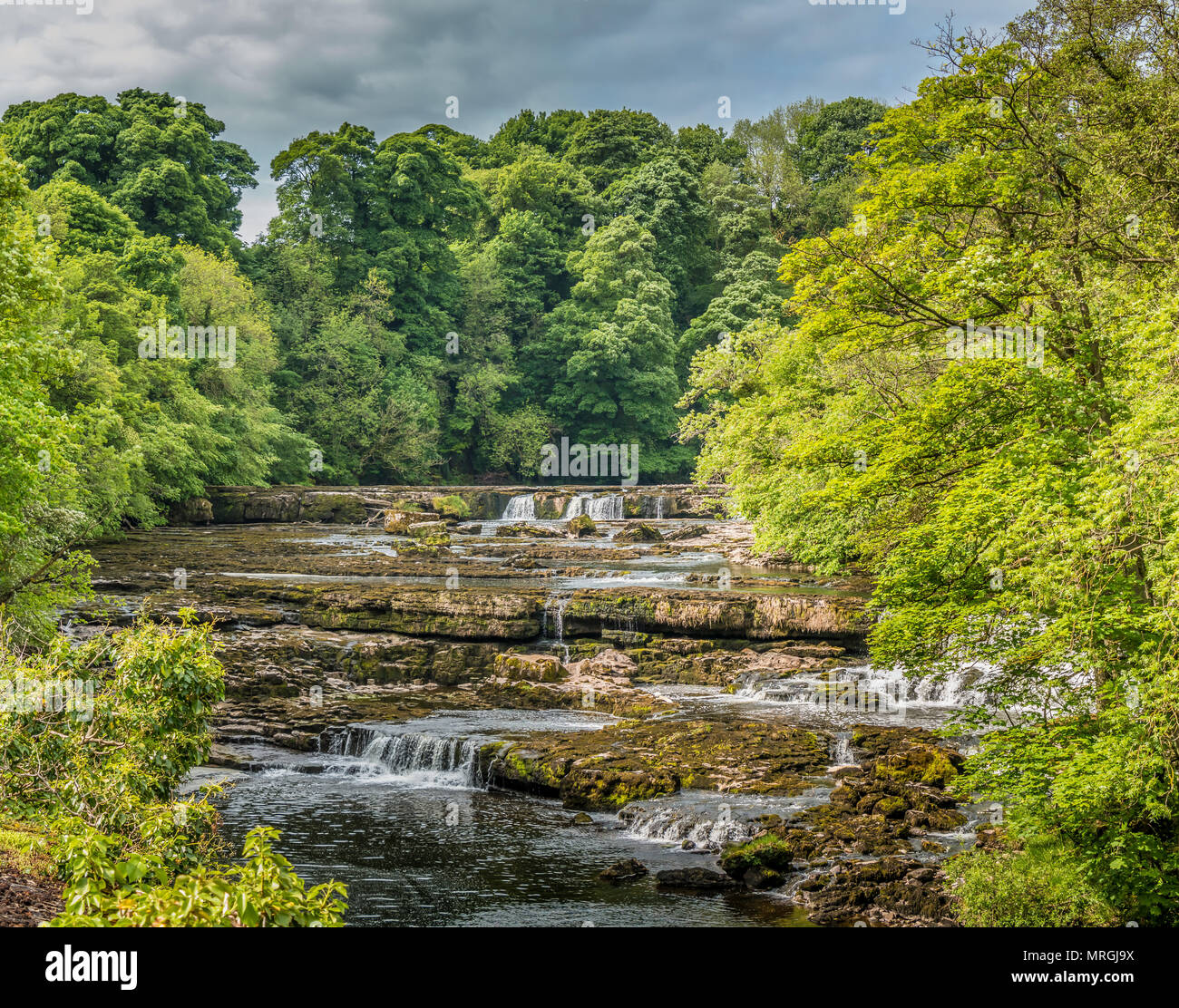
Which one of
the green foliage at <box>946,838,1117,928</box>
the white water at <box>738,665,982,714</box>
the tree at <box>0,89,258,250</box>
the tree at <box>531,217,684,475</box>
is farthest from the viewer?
the tree at <box>531,217,684,475</box>

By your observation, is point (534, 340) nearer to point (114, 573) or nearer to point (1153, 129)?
point (114, 573)

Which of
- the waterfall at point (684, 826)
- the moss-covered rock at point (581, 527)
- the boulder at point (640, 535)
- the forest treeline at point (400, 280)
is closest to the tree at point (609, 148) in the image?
the forest treeline at point (400, 280)

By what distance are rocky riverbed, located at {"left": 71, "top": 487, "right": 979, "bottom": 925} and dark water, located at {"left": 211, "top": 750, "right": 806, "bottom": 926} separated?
0.40 feet

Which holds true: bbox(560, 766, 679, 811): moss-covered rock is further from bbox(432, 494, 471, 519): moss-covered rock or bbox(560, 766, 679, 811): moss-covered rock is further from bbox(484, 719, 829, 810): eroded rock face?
bbox(432, 494, 471, 519): moss-covered rock

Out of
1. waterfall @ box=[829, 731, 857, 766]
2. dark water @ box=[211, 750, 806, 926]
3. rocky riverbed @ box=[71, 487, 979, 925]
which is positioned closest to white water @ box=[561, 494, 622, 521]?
rocky riverbed @ box=[71, 487, 979, 925]

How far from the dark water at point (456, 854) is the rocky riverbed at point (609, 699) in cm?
12

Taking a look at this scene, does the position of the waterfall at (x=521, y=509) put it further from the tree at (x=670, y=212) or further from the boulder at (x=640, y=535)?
the tree at (x=670, y=212)

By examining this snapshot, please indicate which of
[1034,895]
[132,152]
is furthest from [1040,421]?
[132,152]

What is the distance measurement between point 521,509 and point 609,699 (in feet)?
82.4

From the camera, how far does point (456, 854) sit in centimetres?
1226

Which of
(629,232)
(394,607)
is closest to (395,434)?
(629,232)

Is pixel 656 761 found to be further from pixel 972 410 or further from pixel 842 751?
pixel 972 410

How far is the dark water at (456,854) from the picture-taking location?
34.1 feet

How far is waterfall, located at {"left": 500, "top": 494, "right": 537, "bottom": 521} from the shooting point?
42.5m
